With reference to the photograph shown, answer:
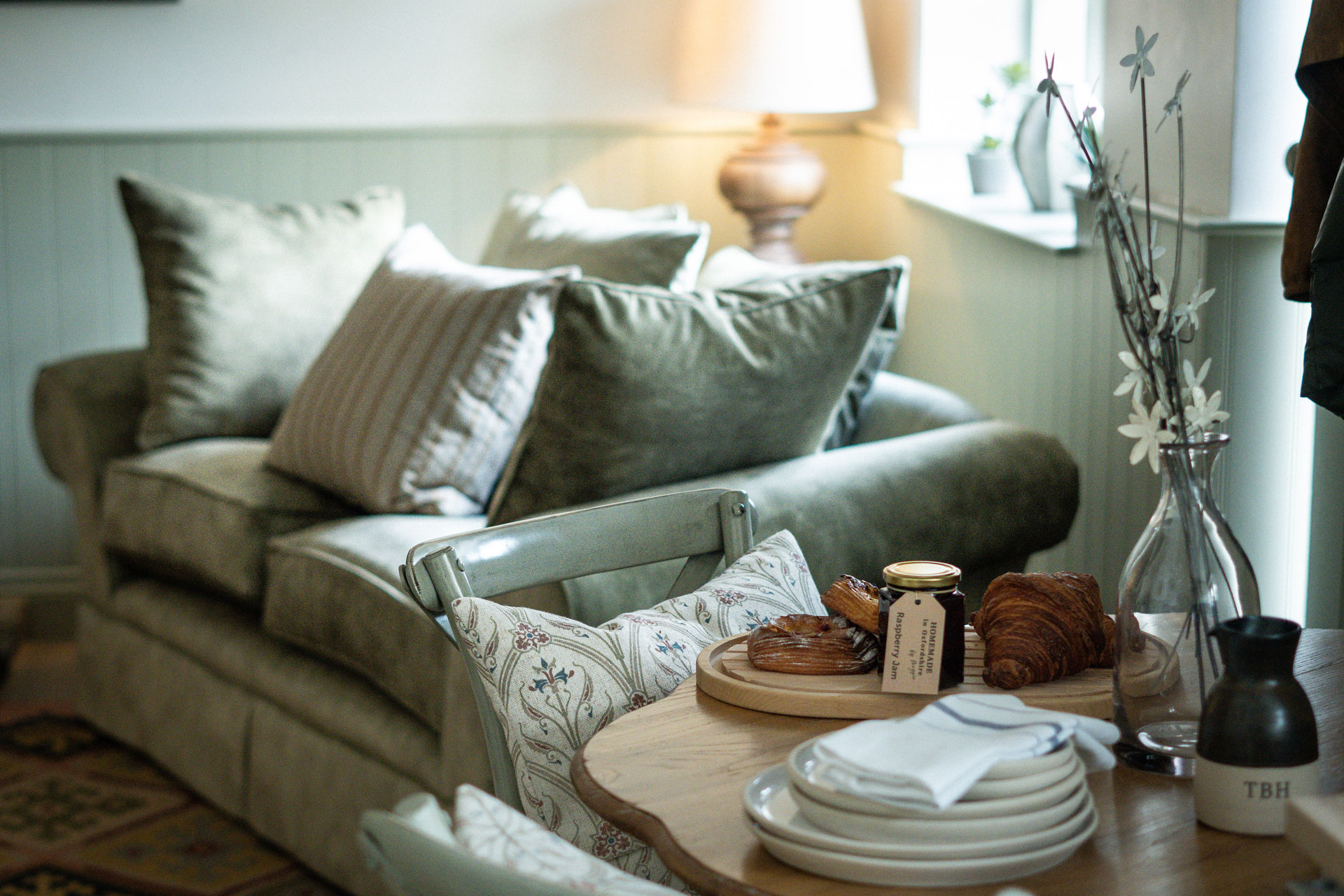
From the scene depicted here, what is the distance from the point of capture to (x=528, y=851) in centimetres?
75

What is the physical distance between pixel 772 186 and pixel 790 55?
0.29 meters

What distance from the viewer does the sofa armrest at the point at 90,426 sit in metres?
2.66

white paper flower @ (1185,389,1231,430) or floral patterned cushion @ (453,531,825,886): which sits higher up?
white paper flower @ (1185,389,1231,430)

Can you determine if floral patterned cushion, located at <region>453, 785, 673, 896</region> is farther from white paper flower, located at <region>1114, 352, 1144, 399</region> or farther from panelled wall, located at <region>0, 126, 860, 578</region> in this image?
panelled wall, located at <region>0, 126, 860, 578</region>

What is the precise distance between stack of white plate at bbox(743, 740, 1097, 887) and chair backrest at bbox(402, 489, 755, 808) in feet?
1.48

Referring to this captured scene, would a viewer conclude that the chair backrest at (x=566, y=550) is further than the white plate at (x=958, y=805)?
Yes

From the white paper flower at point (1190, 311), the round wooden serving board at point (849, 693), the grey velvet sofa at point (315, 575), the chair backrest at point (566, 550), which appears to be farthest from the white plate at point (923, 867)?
the grey velvet sofa at point (315, 575)

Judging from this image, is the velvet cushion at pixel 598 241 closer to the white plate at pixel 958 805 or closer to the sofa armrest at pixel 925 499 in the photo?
the sofa armrest at pixel 925 499

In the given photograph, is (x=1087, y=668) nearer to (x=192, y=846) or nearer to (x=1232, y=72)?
(x=1232, y=72)

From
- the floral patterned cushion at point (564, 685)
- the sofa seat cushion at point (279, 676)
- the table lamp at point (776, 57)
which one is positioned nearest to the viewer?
the floral patterned cushion at point (564, 685)

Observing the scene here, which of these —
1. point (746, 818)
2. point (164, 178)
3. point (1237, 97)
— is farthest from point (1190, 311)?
point (164, 178)

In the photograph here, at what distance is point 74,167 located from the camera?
3336 mm

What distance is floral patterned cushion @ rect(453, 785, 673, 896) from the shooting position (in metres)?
0.72

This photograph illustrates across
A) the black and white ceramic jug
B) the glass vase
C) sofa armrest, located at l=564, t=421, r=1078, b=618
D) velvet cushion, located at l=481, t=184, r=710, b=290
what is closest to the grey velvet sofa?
sofa armrest, located at l=564, t=421, r=1078, b=618
